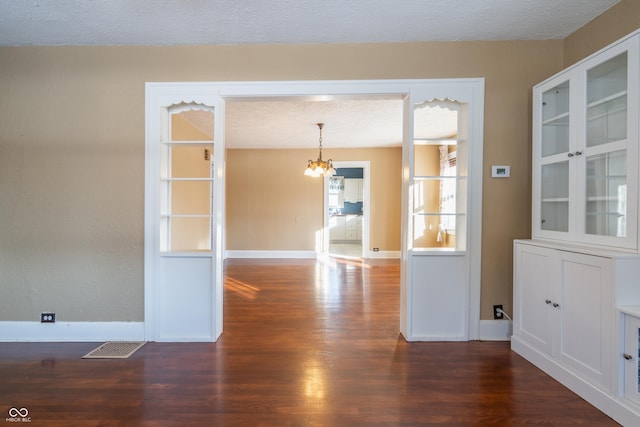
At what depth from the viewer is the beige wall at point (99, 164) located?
107 inches

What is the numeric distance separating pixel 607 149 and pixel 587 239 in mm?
592

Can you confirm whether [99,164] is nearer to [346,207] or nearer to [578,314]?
[578,314]

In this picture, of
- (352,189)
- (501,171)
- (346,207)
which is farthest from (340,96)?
(346,207)

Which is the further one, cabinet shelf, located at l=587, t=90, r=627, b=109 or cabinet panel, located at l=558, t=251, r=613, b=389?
cabinet shelf, located at l=587, t=90, r=627, b=109

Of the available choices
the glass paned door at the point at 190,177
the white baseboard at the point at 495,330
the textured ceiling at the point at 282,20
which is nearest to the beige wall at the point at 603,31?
the textured ceiling at the point at 282,20

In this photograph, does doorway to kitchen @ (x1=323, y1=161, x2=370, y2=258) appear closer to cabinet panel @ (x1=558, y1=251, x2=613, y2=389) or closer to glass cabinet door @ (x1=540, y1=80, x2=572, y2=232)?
glass cabinet door @ (x1=540, y1=80, x2=572, y2=232)

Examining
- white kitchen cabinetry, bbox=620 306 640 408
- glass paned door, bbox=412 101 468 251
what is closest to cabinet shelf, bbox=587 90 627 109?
white kitchen cabinetry, bbox=620 306 640 408

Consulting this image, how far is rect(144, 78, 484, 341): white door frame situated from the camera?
8.84 ft

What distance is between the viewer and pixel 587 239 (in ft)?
6.71

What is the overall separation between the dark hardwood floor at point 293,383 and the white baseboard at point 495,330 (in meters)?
0.10

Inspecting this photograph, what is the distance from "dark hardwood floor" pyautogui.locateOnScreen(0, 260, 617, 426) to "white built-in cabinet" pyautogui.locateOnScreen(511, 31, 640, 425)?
0.70 ft

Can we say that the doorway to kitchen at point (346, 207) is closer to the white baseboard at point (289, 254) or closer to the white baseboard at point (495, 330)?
the white baseboard at point (289, 254)

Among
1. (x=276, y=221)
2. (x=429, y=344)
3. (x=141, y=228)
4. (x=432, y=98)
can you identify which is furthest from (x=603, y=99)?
(x=276, y=221)

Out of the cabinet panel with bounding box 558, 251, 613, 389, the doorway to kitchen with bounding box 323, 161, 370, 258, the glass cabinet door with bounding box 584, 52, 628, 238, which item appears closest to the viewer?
the cabinet panel with bounding box 558, 251, 613, 389
